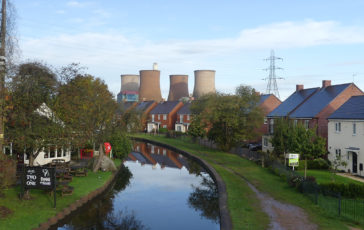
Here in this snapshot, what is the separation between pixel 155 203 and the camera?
23.1 metres

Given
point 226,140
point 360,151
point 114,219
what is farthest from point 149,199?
point 226,140

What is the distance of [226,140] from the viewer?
47.4 meters

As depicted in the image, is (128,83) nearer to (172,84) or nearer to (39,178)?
(172,84)

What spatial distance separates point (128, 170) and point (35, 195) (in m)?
16.0

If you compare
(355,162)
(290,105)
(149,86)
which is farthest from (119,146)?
(149,86)

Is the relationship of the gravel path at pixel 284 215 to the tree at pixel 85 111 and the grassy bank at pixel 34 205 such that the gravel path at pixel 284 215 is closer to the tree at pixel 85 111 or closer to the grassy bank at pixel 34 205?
the grassy bank at pixel 34 205

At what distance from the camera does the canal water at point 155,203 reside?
18.6 meters

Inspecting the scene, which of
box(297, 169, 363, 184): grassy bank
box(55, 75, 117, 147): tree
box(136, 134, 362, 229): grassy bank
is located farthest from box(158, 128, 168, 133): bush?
box(297, 169, 363, 184): grassy bank

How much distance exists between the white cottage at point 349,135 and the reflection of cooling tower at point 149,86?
81.2m

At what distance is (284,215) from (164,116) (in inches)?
2719

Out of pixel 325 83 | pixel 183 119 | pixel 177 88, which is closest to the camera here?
pixel 325 83

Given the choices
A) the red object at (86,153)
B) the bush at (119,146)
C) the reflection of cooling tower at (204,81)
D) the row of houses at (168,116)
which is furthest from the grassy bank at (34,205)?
the reflection of cooling tower at (204,81)

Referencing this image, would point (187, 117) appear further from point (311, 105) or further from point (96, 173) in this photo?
point (96, 173)

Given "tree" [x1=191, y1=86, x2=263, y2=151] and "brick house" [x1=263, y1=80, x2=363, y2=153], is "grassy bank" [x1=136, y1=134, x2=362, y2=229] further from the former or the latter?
"tree" [x1=191, y1=86, x2=263, y2=151]
